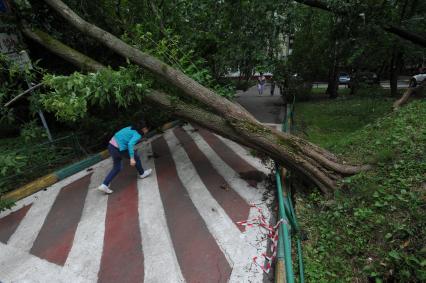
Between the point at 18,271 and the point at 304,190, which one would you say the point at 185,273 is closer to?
the point at 18,271

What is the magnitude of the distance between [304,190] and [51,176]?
19.7 ft

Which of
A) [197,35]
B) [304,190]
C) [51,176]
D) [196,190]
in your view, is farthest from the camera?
[197,35]

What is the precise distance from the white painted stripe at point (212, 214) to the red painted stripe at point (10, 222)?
3318 mm

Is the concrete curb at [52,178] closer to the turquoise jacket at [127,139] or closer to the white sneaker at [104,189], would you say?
the white sneaker at [104,189]

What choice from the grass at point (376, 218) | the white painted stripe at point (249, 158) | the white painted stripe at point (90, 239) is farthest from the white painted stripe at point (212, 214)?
the white painted stripe at point (90, 239)

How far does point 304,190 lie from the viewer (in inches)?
208

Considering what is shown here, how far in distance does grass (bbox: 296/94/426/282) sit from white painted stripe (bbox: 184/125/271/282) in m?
0.66

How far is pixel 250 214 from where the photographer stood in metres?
4.68

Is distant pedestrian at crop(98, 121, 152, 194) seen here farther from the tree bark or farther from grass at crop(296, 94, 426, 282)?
grass at crop(296, 94, 426, 282)

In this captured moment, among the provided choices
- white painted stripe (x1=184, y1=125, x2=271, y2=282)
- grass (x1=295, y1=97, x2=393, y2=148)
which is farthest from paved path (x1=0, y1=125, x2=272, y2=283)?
grass (x1=295, y1=97, x2=393, y2=148)

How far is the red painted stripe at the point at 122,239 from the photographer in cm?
352

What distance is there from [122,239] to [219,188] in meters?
2.30

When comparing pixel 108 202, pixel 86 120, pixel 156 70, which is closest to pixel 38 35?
pixel 86 120

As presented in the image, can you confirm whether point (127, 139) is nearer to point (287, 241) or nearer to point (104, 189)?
point (104, 189)
